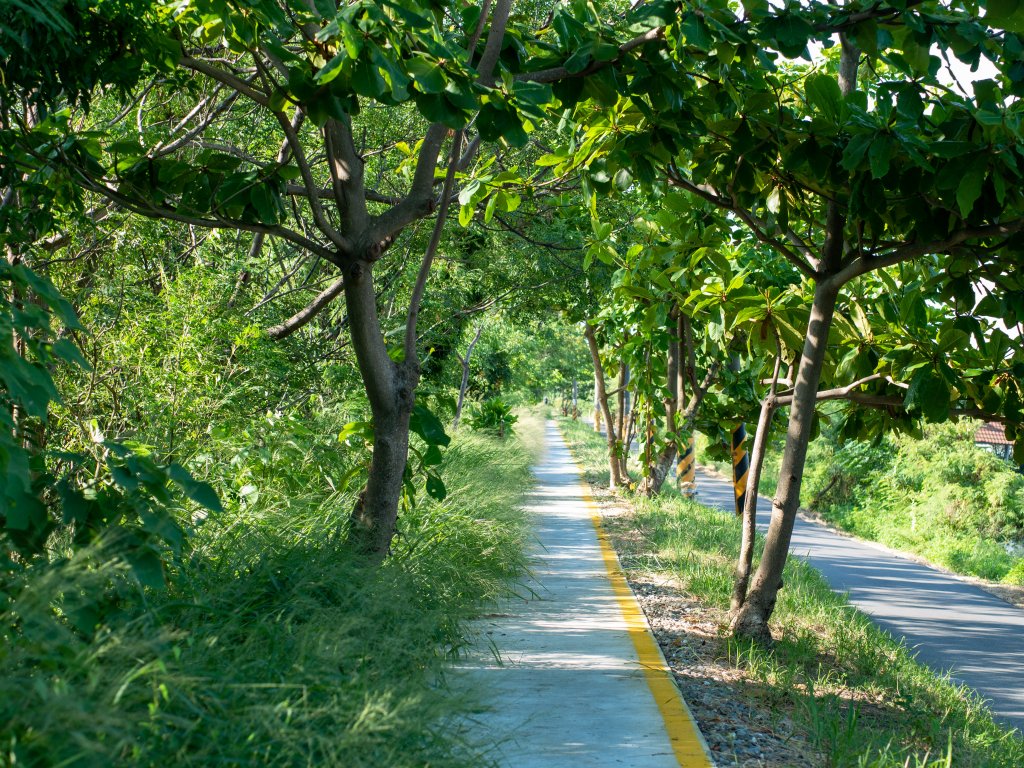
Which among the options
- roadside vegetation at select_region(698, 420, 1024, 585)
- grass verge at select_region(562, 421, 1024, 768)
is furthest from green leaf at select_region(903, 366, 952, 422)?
roadside vegetation at select_region(698, 420, 1024, 585)

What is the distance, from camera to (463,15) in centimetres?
543

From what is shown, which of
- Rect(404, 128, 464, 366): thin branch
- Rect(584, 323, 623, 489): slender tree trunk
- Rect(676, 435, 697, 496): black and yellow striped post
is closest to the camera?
Rect(404, 128, 464, 366): thin branch

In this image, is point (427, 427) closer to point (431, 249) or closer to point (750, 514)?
point (431, 249)

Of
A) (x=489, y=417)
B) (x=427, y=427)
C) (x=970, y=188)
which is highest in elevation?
(x=970, y=188)

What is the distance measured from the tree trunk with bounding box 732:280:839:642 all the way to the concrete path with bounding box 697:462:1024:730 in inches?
95.2

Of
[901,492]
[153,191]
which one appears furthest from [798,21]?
[901,492]

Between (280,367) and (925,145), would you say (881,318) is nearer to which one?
(925,145)

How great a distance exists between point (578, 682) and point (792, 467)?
2.00 meters

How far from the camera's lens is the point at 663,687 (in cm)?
600

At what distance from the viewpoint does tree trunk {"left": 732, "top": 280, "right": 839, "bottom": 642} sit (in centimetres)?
656

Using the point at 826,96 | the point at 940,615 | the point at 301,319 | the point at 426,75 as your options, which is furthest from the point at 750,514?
the point at 940,615

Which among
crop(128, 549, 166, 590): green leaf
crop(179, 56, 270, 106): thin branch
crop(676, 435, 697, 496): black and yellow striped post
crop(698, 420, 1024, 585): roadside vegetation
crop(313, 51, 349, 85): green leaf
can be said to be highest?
crop(179, 56, 270, 106): thin branch

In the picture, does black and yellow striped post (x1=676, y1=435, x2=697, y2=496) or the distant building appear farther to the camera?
the distant building

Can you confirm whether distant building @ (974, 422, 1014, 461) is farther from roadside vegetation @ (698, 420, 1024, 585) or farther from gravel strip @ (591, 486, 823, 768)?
gravel strip @ (591, 486, 823, 768)
